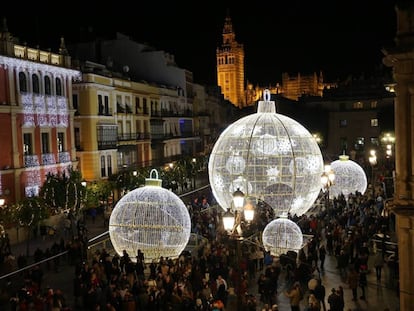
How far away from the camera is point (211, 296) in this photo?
15406 millimetres

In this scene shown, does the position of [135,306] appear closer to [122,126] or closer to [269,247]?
[269,247]

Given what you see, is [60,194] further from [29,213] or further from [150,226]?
[150,226]

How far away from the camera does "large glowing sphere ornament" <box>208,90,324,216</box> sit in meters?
21.7

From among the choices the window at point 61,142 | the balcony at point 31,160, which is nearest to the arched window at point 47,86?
the window at point 61,142

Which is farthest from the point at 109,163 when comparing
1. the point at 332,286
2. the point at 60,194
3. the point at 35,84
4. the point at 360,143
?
the point at 360,143

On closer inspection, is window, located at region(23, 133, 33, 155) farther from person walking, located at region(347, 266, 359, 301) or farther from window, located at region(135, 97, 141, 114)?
person walking, located at region(347, 266, 359, 301)

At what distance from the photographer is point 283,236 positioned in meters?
19.5

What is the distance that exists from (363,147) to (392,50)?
180ft

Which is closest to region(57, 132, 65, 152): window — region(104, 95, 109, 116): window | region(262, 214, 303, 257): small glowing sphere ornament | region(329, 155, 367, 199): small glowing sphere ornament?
region(104, 95, 109, 116): window

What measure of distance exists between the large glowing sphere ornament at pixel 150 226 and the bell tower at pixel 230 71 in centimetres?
11409

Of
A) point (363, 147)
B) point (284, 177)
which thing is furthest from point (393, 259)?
point (363, 147)

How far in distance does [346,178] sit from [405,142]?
1735 centimetres

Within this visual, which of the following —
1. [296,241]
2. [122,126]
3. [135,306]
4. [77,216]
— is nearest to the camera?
[135,306]

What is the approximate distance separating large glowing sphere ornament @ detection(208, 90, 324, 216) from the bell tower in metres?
110
